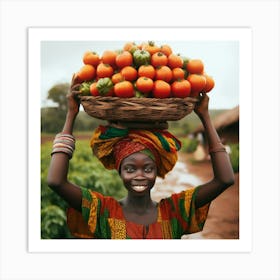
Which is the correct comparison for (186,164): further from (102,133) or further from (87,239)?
(102,133)

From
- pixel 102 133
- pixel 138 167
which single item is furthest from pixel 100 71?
pixel 138 167

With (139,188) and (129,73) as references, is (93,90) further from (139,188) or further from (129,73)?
(139,188)

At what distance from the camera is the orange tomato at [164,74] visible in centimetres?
278

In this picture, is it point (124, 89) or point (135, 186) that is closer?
point (124, 89)

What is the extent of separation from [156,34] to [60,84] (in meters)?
0.79

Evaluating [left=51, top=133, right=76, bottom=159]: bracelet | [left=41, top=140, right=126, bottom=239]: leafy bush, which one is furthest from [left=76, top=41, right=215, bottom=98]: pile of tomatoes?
[left=41, top=140, right=126, bottom=239]: leafy bush

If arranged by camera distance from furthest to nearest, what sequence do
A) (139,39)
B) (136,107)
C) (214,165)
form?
1. (139,39)
2. (214,165)
3. (136,107)

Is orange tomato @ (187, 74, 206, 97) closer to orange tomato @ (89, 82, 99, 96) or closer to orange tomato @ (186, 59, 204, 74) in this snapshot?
orange tomato @ (186, 59, 204, 74)

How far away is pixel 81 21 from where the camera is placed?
11.3ft

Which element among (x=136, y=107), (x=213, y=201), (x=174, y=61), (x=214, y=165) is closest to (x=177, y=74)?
(x=174, y=61)

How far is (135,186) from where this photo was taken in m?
2.87

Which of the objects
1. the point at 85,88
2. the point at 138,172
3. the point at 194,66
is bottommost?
the point at 138,172

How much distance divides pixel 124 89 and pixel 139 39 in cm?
84

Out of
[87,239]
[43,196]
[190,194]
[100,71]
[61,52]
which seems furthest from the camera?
[43,196]
